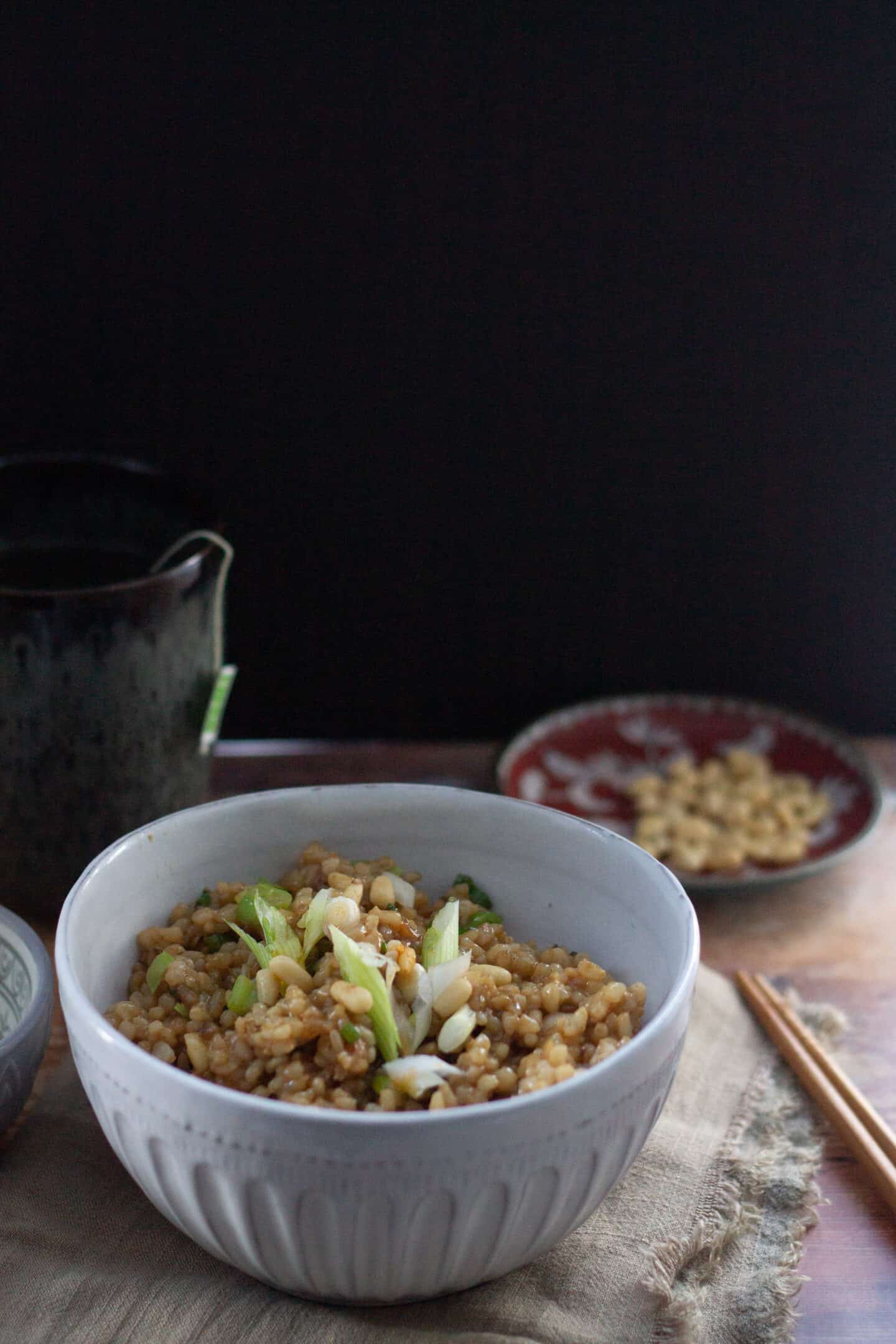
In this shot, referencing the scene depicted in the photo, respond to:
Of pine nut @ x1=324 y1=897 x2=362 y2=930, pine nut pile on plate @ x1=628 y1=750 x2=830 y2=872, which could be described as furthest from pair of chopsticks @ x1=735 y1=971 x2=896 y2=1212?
pine nut @ x1=324 y1=897 x2=362 y2=930

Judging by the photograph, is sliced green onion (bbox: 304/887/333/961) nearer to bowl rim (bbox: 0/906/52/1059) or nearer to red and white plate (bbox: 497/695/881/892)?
bowl rim (bbox: 0/906/52/1059)

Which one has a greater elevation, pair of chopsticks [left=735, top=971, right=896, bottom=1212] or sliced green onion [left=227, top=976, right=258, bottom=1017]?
sliced green onion [left=227, top=976, right=258, bottom=1017]

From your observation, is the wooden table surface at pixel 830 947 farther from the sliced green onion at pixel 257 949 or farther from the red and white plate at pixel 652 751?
the sliced green onion at pixel 257 949

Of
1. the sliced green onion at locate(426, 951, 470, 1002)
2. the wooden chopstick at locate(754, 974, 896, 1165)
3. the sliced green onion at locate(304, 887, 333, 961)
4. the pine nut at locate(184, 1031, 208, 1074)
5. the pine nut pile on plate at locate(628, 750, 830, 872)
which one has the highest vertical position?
the sliced green onion at locate(304, 887, 333, 961)

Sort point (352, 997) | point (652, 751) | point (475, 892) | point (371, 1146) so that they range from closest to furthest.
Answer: point (371, 1146) → point (352, 997) → point (475, 892) → point (652, 751)

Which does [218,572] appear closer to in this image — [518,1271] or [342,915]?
[342,915]

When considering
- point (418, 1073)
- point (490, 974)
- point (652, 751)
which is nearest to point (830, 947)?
point (652, 751)

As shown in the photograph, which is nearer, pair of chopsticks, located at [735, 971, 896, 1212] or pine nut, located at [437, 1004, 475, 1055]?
pine nut, located at [437, 1004, 475, 1055]

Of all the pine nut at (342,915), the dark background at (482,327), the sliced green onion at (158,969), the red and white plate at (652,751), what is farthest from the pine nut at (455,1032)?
the dark background at (482,327)
